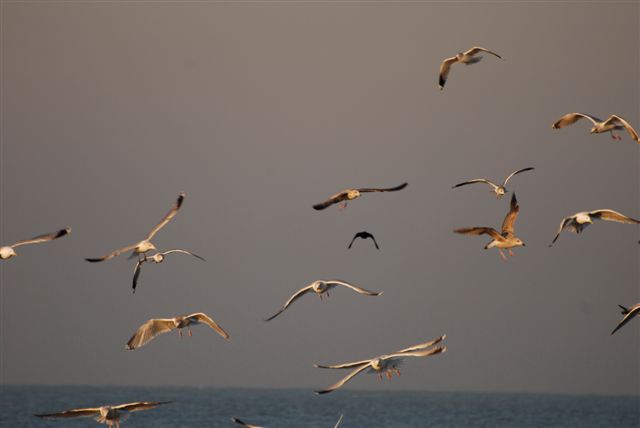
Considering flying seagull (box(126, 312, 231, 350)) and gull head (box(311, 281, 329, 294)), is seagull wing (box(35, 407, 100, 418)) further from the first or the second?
gull head (box(311, 281, 329, 294))

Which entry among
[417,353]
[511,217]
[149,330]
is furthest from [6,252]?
[511,217]

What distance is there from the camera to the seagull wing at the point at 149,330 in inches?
1266

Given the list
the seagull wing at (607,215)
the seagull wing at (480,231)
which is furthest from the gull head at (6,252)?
the seagull wing at (607,215)

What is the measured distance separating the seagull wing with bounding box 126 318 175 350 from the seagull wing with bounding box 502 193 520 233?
8394mm

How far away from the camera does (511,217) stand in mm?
32344

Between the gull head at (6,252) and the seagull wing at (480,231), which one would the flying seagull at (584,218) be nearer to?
the seagull wing at (480,231)

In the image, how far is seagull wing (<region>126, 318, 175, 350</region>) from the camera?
3216cm

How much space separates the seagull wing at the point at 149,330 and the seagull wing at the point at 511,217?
8.39 m

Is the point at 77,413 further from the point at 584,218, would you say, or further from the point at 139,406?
the point at 584,218

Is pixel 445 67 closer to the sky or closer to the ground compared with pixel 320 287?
closer to the sky

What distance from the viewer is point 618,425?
358 ft

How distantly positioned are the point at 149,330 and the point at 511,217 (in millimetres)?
9205

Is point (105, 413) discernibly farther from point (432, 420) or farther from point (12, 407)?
point (12, 407)

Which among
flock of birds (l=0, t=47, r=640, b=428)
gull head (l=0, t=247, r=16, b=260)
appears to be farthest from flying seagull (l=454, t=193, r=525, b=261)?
gull head (l=0, t=247, r=16, b=260)
